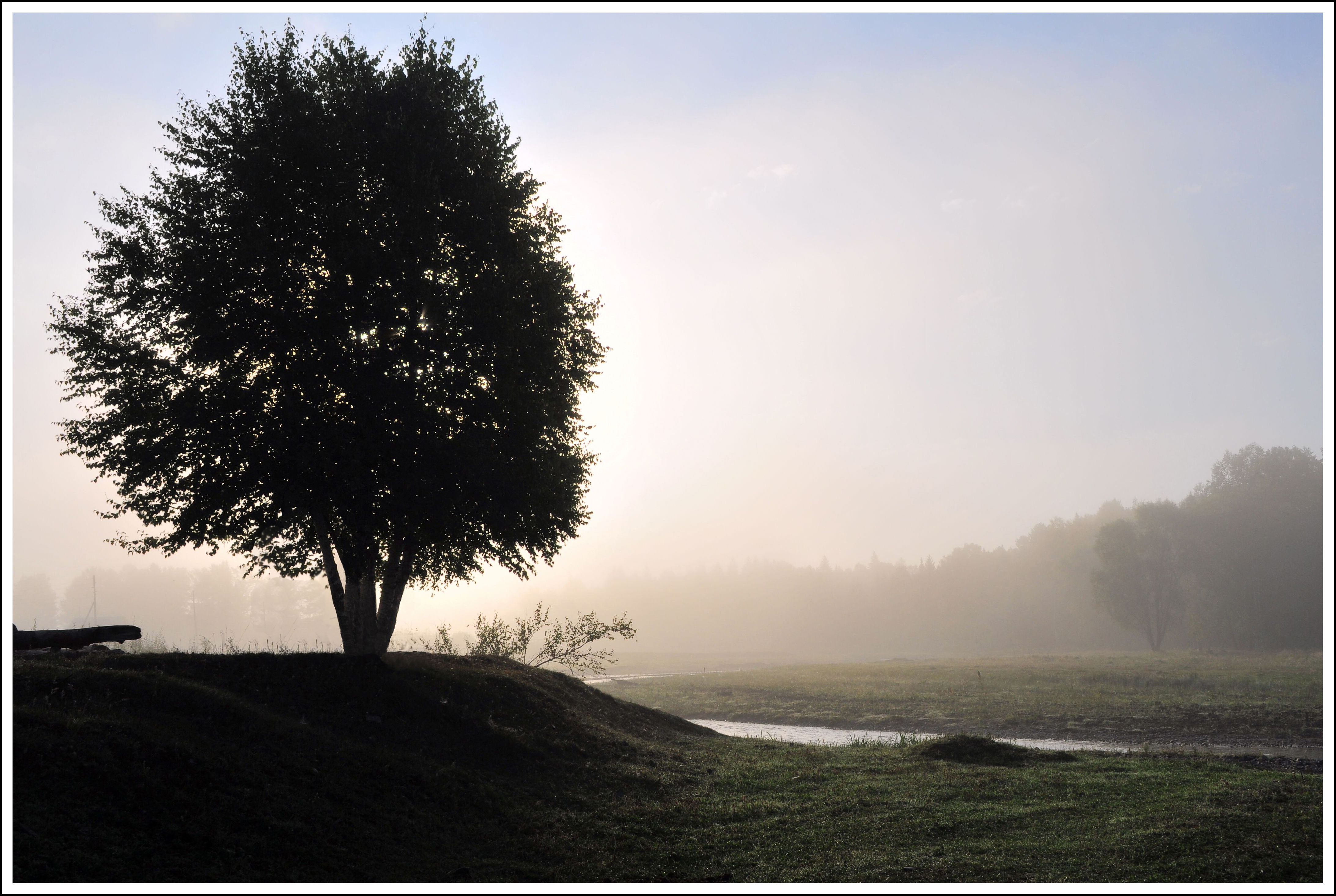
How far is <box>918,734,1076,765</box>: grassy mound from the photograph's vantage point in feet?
74.4

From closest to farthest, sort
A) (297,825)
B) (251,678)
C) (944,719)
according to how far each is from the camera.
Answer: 1. (297,825)
2. (251,678)
3. (944,719)

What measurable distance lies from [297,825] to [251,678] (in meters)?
7.43

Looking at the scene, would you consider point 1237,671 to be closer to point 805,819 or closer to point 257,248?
point 805,819

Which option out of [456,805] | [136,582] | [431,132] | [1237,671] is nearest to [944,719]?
[1237,671]

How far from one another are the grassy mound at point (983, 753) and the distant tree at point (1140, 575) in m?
87.3

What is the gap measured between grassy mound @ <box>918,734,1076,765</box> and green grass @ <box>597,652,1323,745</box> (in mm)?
15494

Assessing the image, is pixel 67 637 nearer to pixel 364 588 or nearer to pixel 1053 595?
pixel 364 588

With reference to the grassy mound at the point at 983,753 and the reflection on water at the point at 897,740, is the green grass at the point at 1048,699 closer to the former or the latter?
the reflection on water at the point at 897,740

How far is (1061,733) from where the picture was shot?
127 ft

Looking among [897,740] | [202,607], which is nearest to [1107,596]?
[897,740]

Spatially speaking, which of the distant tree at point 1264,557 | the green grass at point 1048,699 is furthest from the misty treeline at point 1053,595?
the green grass at point 1048,699

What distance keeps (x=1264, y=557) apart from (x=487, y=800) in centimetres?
11147

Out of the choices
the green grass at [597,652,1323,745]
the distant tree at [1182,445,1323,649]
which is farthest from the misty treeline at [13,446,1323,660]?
the green grass at [597,652,1323,745]

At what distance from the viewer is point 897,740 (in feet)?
114
